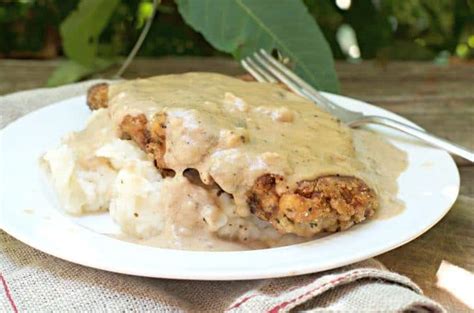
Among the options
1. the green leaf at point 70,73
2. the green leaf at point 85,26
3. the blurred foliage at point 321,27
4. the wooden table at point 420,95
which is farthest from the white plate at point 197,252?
the blurred foliage at point 321,27

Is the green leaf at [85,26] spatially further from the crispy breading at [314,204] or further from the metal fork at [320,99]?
the crispy breading at [314,204]

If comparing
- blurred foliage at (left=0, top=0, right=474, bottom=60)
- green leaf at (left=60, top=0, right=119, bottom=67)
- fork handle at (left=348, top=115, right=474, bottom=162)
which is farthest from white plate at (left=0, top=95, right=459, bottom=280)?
blurred foliage at (left=0, top=0, right=474, bottom=60)

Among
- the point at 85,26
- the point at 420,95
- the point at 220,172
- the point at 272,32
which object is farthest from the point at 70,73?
the point at 220,172

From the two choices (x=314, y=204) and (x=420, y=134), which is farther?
(x=420, y=134)

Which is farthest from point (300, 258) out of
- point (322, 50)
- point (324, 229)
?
point (322, 50)

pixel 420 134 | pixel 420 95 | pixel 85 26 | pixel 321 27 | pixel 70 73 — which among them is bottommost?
pixel 420 95

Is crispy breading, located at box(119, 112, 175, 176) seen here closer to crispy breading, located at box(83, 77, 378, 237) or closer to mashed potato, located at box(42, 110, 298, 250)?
mashed potato, located at box(42, 110, 298, 250)

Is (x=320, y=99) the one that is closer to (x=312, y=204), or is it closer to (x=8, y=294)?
(x=312, y=204)
